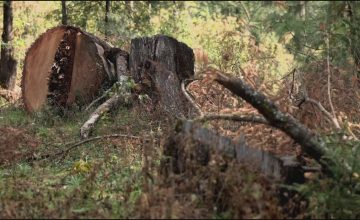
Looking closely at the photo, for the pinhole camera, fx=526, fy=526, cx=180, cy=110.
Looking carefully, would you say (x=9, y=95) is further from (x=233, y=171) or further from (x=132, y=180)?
(x=233, y=171)

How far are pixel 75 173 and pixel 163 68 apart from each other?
2.69 meters

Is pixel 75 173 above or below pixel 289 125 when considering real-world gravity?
below

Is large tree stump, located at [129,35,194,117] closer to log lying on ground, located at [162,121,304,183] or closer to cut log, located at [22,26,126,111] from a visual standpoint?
cut log, located at [22,26,126,111]

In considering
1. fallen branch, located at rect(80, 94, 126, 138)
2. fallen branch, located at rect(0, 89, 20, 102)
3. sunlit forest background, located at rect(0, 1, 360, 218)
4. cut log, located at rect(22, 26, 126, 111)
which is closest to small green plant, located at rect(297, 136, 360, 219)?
sunlit forest background, located at rect(0, 1, 360, 218)

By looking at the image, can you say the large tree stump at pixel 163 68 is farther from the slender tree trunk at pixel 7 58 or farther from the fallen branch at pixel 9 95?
the slender tree trunk at pixel 7 58

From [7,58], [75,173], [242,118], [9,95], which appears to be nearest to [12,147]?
[75,173]

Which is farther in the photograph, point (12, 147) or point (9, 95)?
point (9, 95)

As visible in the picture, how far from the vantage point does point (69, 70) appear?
9055mm

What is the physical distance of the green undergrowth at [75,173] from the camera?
13.6 feet

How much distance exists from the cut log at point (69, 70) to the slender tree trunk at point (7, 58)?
2.06 m

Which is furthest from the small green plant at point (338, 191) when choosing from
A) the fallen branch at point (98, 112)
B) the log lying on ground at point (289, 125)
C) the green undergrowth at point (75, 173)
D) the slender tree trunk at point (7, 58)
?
the slender tree trunk at point (7, 58)

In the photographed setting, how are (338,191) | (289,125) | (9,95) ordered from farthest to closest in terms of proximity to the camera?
(9,95) < (289,125) < (338,191)

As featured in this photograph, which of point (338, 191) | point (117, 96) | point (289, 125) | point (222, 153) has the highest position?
point (117, 96)

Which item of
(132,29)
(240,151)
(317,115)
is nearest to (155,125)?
(317,115)
